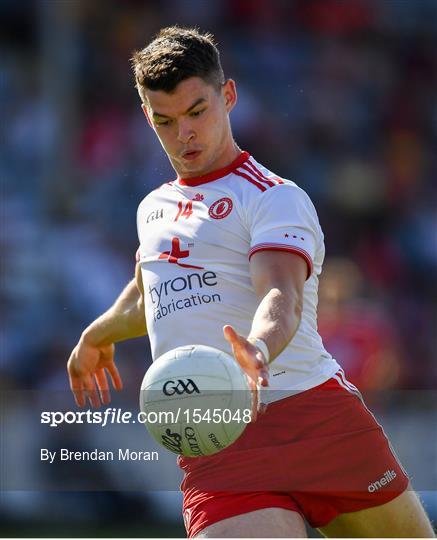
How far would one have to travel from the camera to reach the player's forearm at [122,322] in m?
4.45

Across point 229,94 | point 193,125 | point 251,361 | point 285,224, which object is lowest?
point 251,361

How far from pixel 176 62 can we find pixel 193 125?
0.77 feet

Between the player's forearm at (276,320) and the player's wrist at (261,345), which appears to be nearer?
the player's wrist at (261,345)

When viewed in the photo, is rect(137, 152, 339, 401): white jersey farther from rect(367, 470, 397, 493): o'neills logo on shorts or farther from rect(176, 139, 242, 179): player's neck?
rect(367, 470, 397, 493): o'neills logo on shorts

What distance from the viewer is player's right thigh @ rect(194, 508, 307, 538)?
3.55m

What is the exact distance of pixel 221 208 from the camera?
3.86m

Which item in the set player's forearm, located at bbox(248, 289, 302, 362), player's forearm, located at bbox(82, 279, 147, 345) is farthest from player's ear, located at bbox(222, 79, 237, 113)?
player's forearm, located at bbox(248, 289, 302, 362)

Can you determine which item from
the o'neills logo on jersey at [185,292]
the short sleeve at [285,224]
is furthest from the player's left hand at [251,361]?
the o'neills logo on jersey at [185,292]

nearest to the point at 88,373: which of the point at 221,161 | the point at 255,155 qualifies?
the point at 221,161

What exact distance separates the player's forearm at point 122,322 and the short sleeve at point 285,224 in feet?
2.84

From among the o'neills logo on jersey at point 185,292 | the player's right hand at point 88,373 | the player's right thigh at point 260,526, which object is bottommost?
the player's right thigh at point 260,526

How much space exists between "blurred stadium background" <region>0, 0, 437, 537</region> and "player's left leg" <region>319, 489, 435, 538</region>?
3419mm

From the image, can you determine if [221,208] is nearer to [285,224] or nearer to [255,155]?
[285,224]

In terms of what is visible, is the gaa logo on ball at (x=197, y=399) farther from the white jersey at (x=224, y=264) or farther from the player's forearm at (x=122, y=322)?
the player's forearm at (x=122, y=322)
